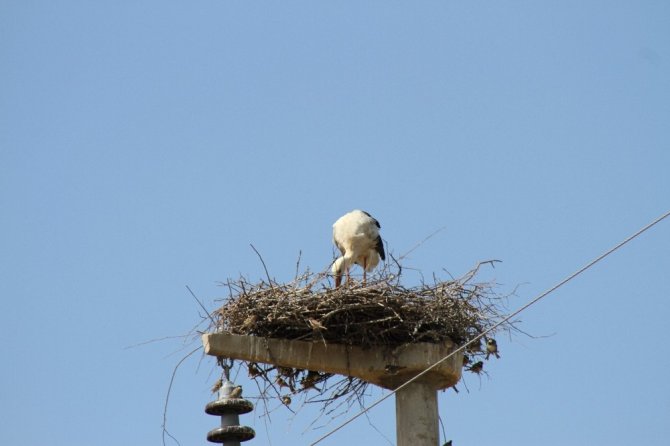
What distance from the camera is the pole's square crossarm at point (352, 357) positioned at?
8.83 metres

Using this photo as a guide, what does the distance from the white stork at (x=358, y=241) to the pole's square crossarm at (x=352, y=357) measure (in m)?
3.46

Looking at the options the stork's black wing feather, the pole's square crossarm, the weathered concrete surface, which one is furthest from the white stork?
the weathered concrete surface

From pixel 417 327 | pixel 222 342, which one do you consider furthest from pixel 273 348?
pixel 417 327

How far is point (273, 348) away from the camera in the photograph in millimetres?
8922

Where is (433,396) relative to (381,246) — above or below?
below

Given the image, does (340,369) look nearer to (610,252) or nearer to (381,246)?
(610,252)

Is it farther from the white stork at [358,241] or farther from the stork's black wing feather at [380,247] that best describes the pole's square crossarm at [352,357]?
the stork's black wing feather at [380,247]

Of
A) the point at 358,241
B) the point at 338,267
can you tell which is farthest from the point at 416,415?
the point at 358,241

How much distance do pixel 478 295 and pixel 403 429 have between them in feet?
4.77

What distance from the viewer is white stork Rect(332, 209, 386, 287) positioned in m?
12.7

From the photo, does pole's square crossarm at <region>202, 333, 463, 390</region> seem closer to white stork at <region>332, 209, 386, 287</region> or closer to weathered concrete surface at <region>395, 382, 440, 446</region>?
weathered concrete surface at <region>395, 382, 440, 446</region>

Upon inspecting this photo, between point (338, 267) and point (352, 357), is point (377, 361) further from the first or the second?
point (338, 267)

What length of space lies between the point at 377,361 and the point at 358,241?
3.80 metres

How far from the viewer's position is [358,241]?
41.6ft
